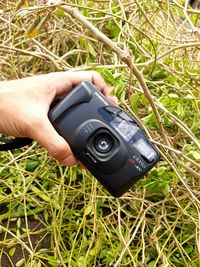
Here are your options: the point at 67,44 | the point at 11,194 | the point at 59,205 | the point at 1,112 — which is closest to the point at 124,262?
the point at 59,205

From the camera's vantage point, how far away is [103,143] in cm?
98

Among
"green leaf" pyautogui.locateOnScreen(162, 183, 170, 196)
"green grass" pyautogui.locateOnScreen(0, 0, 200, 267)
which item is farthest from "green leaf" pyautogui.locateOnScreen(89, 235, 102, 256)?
"green leaf" pyautogui.locateOnScreen(162, 183, 170, 196)

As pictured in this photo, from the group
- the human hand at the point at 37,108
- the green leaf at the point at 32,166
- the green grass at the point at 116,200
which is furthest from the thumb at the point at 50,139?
the green leaf at the point at 32,166

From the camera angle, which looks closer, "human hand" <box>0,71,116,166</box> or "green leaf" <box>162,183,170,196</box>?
"human hand" <box>0,71,116,166</box>

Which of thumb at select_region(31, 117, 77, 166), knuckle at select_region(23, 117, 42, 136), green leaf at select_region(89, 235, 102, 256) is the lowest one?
green leaf at select_region(89, 235, 102, 256)

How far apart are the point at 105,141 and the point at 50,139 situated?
11 cm

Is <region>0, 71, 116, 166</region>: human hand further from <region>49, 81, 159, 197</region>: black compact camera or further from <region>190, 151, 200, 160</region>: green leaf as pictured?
<region>190, 151, 200, 160</region>: green leaf

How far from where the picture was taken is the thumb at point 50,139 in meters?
0.93

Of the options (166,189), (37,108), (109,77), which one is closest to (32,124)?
(37,108)

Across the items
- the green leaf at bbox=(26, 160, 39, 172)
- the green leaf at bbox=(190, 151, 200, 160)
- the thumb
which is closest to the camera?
the thumb

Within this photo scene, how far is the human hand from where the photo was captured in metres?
0.93

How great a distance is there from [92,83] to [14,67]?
368 mm

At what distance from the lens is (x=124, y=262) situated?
1.12m

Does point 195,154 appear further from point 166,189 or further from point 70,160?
point 70,160
